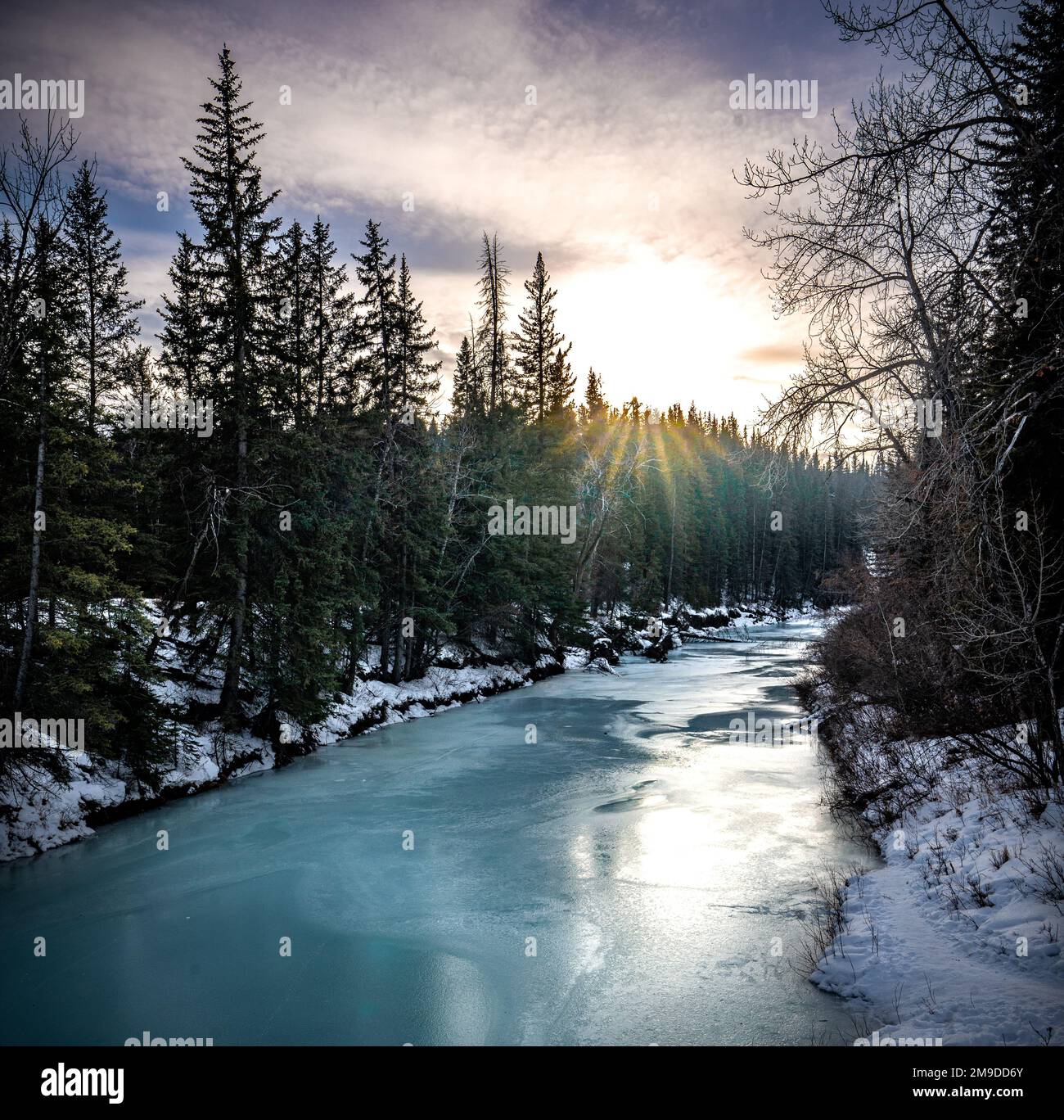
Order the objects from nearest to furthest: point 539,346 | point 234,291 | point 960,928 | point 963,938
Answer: point 963,938 → point 960,928 → point 234,291 → point 539,346

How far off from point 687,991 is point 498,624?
906 inches

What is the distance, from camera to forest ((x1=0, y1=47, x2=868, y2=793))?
10.3 m

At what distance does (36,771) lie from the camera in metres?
10.8

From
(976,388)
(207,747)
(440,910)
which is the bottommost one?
(440,910)

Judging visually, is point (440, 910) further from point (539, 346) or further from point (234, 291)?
point (539, 346)

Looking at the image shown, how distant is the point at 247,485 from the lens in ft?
49.4

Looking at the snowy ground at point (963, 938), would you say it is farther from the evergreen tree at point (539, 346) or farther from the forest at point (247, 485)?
the evergreen tree at point (539, 346)

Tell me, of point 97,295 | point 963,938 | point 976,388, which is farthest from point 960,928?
point 97,295

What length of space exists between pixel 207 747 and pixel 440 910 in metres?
8.62

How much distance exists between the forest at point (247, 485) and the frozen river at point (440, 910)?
2861 mm

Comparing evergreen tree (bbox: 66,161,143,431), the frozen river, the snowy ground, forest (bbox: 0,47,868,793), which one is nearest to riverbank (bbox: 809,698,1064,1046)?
the snowy ground
